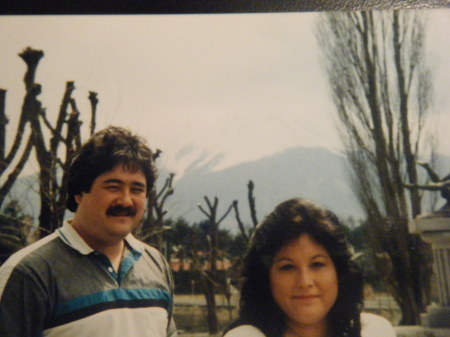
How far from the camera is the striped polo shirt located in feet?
1.67

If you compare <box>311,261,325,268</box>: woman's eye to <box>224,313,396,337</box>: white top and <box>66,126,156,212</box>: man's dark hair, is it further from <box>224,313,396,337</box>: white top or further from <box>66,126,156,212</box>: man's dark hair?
<box>66,126,156,212</box>: man's dark hair

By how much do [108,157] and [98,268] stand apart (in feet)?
0.52

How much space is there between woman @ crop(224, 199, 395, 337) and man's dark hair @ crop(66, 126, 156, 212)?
0.21 meters

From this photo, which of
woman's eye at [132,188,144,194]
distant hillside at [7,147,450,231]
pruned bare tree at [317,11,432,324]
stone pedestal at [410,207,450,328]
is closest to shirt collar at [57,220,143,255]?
woman's eye at [132,188,144,194]

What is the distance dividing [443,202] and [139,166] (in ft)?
2.92

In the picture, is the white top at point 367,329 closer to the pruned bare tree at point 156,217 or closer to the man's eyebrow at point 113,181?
the man's eyebrow at point 113,181

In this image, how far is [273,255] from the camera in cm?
54

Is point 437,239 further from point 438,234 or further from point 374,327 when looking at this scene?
point 374,327

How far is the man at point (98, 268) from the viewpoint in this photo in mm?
518

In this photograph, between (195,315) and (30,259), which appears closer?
(30,259)

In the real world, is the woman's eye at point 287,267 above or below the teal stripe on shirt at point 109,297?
above

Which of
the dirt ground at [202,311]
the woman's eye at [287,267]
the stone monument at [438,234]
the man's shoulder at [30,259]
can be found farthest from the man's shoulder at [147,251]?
the stone monument at [438,234]

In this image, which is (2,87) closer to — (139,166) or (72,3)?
(72,3)

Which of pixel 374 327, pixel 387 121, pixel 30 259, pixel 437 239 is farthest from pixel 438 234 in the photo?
pixel 30 259
